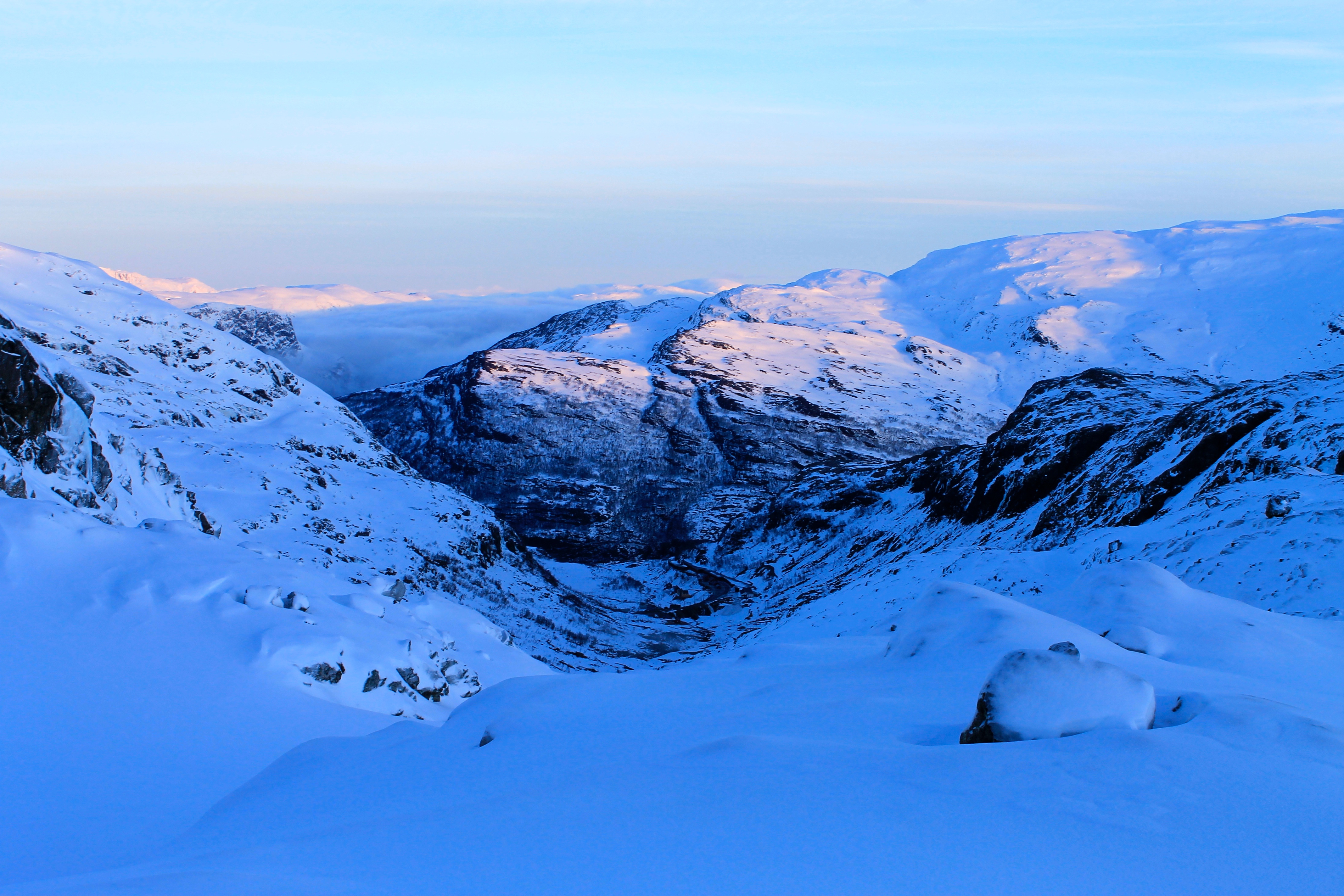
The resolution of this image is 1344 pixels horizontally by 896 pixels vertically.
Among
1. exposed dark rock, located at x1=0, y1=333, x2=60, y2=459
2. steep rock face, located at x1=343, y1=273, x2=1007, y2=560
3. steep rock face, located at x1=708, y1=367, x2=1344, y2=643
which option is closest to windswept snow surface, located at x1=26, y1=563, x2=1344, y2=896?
steep rock face, located at x1=708, y1=367, x2=1344, y2=643

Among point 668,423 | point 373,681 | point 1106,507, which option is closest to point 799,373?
point 668,423

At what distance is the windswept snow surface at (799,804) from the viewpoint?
4.37 meters

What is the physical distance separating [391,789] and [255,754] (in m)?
3.43

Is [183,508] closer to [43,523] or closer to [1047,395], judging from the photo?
[43,523]

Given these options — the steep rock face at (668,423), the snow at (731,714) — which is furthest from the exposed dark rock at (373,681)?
the steep rock face at (668,423)

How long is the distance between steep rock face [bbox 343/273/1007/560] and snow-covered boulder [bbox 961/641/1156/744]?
8517cm

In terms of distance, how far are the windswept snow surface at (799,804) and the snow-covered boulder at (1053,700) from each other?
229 mm

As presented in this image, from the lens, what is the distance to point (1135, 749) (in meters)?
5.48

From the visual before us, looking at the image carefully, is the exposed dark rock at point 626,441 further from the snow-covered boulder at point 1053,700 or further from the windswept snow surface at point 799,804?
the snow-covered boulder at point 1053,700

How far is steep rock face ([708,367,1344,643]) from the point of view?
679 inches

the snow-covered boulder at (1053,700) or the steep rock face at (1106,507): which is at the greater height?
Result: the snow-covered boulder at (1053,700)

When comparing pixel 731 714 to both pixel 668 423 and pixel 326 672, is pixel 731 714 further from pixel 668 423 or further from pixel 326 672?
pixel 668 423

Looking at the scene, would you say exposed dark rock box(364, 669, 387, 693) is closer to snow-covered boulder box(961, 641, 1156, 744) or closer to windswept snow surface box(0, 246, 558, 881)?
windswept snow surface box(0, 246, 558, 881)

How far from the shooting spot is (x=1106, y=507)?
1193 inches
